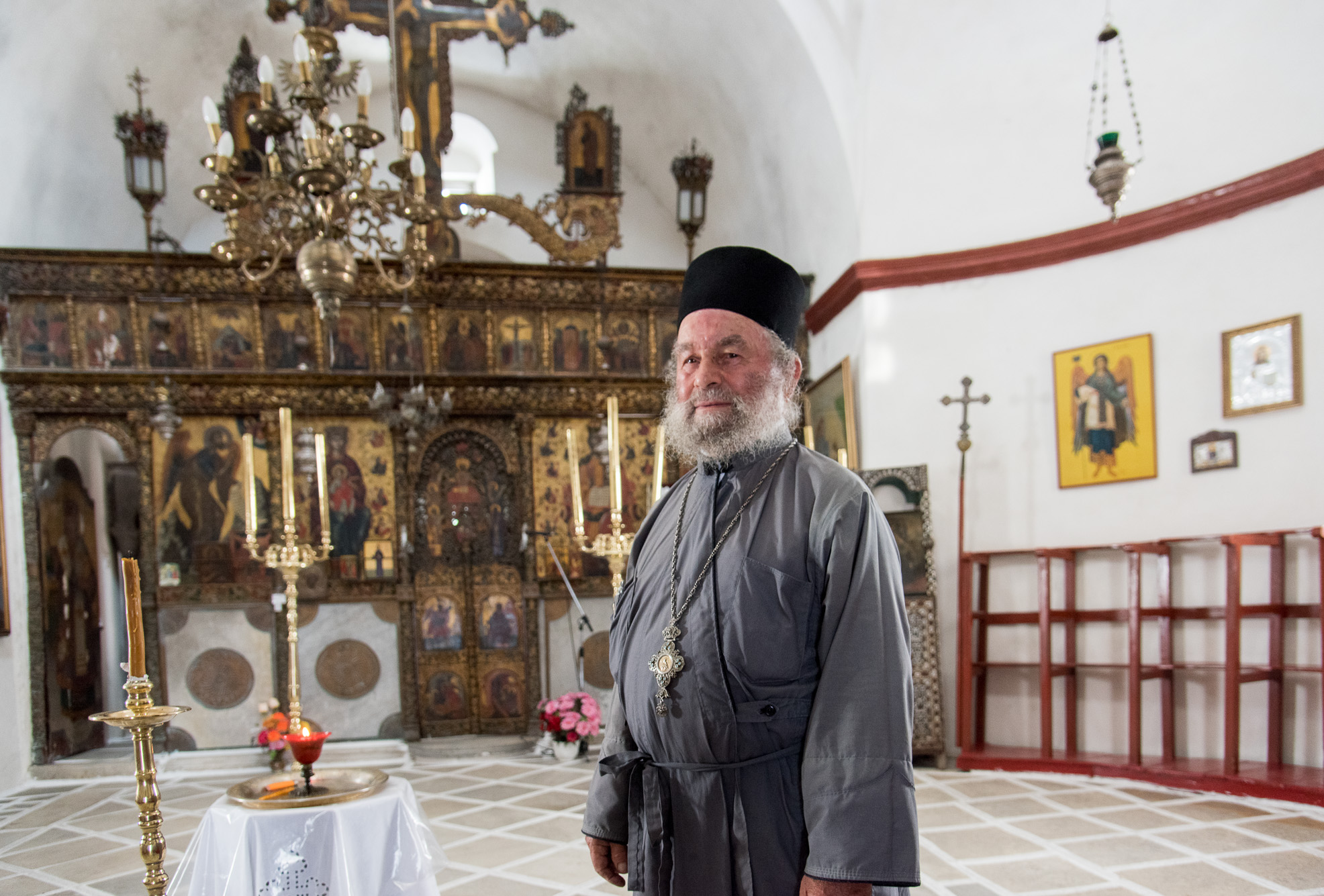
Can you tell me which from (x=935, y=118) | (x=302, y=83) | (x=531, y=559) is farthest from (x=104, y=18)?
(x=935, y=118)

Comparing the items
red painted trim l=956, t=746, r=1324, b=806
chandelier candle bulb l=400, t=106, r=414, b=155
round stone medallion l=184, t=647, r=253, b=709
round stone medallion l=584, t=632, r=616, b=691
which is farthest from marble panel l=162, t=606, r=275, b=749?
red painted trim l=956, t=746, r=1324, b=806

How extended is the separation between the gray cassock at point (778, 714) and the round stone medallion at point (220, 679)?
21.8 ft

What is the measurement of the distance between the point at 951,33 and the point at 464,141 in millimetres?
5775

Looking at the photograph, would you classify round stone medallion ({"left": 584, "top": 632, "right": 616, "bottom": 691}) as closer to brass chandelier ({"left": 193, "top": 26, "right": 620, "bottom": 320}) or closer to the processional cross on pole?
the processional cross on pole

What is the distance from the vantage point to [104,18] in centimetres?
760

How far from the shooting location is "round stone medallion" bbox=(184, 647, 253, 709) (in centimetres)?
743

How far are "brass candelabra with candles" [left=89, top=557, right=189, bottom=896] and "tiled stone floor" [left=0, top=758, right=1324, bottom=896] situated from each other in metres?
2.17

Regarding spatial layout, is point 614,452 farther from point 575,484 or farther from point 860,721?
point 860,721

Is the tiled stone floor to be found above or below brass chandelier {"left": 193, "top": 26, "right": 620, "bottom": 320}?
below

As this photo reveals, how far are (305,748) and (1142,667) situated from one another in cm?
511

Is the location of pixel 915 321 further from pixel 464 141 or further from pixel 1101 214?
pixel 464 141

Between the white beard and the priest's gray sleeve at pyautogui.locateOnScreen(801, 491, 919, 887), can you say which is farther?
the white beard

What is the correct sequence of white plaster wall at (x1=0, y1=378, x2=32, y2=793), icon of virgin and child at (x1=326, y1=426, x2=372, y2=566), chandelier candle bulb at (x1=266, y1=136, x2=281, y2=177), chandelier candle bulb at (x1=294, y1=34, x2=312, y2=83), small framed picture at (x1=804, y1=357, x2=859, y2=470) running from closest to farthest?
chandelier candle bulb at (x1=294, y1=34, x2=312, y2=83), chandelier candle bulb at (x1=266, y1=136, x2=281, y2=177), white plaster wall at (x1=0, y1=378, x2=32, y2=793), small framed picture at (x1=804, y1=357, x2=859, y2=470), icon of virgin and child at (x1=326, y1=426, x2=372, y2=566)

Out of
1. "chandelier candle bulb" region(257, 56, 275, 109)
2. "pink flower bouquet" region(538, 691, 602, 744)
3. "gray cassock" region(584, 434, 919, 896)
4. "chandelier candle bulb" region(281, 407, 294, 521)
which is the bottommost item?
"pink flower bouquet" region(538, 691, 602, 744)
